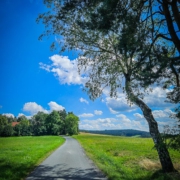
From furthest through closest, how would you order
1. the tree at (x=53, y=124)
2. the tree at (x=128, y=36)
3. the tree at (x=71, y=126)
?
the tree at (x=71, y=126)
the tree at (x=53, y=124)
the tree at (x=128, y=36)

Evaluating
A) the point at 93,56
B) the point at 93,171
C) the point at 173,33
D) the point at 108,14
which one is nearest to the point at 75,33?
the point at 93,56

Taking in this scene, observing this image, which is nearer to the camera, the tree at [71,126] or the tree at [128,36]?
the tree at [128,36]

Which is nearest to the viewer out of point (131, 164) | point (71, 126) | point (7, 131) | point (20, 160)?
point (131, 164)

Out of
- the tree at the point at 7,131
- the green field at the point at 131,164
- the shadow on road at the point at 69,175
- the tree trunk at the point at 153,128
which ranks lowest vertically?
the tree at the point at 7,131

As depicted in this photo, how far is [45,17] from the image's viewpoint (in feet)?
40.6

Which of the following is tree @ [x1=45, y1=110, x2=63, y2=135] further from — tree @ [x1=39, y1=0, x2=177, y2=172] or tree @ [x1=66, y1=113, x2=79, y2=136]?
tree @ [x1=39, y1=0, x2=177, y2=172]

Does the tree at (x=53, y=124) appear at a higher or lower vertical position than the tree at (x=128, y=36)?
lower

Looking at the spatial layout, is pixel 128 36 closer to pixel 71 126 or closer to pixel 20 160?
pixel 20 160

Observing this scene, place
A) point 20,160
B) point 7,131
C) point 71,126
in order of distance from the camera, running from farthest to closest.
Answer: point 71,126 < point 7,131 < point 20,160

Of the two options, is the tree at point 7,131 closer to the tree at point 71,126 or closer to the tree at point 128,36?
the tree at point 71,126

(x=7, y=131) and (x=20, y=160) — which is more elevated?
(x=20, y=160)

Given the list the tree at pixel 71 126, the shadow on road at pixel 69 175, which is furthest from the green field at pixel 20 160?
the tree at pixel 71 126

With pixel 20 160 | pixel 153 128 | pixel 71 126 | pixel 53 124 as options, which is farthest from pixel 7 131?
pixel 153 128

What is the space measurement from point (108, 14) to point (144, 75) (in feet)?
10.7
